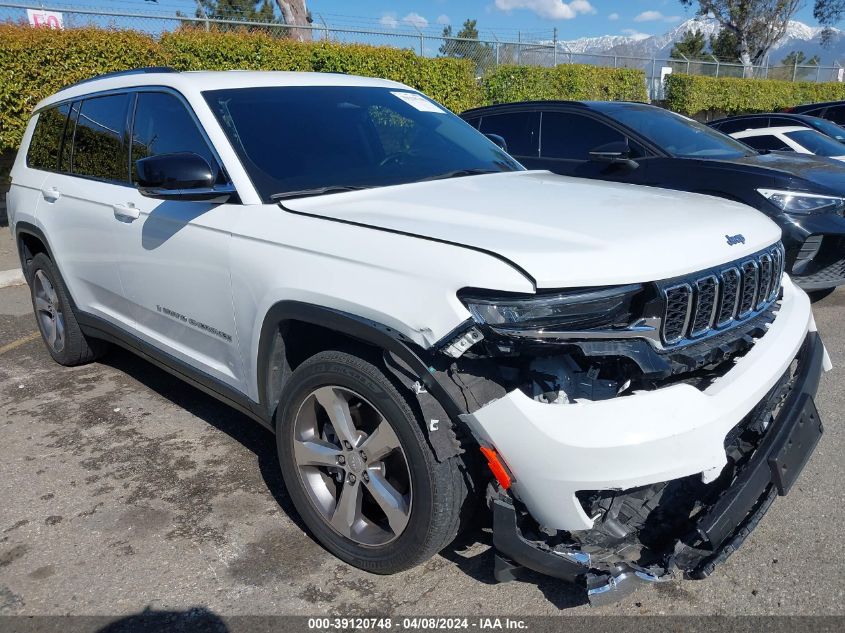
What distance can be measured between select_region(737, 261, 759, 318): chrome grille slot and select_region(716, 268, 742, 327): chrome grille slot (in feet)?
0.16

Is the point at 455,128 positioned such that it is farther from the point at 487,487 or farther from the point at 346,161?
the point at 487,487

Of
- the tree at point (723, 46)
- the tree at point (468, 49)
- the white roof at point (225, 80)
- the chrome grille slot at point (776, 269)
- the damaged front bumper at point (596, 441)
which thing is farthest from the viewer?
the tree at point (723, 46)

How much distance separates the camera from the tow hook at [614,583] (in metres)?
2.16

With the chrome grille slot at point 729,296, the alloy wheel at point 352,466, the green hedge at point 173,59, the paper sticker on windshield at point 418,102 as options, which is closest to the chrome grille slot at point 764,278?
the chrome grille slot at point 729,296

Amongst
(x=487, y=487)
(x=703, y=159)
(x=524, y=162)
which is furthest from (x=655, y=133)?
(x=487, y=487)

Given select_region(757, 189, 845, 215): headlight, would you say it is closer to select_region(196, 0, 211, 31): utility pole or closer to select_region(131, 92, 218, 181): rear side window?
select_region(131, 92, 218, 181): rear side window

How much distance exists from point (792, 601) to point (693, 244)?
1.29 metres

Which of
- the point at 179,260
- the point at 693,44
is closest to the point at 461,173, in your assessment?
the point at 179,260

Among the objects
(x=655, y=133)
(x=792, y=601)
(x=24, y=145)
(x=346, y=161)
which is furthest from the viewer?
(x=655, y=133)

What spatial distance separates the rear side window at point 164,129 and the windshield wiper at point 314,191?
0.39m

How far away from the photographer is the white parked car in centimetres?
976

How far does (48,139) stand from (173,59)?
6.00 metres

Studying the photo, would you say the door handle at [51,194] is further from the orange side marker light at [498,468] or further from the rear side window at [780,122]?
the rear side window at [780,122]

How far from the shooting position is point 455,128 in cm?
410
